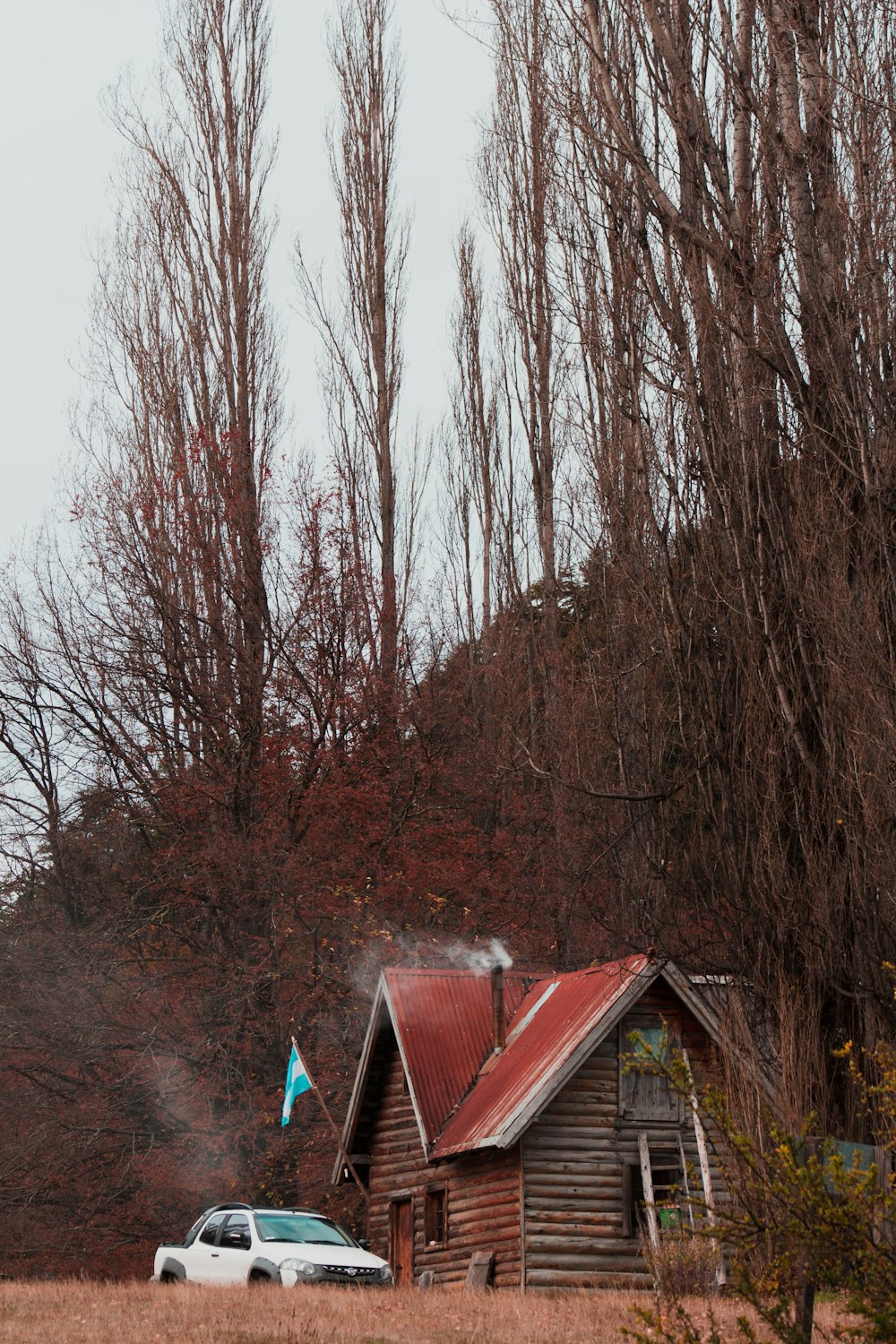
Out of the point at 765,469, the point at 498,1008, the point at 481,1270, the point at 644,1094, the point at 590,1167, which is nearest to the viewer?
the point at 765,469

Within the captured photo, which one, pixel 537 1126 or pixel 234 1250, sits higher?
pixel 537 1126

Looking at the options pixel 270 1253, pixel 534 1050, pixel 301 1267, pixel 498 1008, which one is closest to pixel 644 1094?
pixel 534 1050

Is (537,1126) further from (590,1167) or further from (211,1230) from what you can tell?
(211,1230)

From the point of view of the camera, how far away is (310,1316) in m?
13.8

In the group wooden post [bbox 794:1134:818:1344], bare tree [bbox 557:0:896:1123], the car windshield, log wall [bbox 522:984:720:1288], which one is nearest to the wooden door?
log wall [bbox 522:984:720:1288]

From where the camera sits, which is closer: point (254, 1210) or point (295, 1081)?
point (254, 1210)

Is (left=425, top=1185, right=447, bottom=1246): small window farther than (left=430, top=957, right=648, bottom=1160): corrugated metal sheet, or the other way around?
(left=425, top=1185, right=447, bottom=1246): small window

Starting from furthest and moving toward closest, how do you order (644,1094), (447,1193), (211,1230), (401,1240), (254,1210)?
(401,1240)
(447,1193)
(644,1094)
(211,1230)
(254,1210)

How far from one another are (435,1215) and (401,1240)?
48.9 inches

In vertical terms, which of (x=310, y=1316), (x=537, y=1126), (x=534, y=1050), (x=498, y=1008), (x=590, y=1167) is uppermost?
(x=498, y=1008)

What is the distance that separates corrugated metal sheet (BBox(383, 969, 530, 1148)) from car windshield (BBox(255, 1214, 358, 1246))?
2.47 meters

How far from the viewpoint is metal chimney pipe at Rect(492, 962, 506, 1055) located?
23.6m

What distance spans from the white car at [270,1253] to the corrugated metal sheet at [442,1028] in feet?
9.28

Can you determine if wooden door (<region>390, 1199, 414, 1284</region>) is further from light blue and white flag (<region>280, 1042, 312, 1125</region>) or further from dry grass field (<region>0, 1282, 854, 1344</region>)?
dry grass field (<region>0, 1282, 854, 1344</region>)
